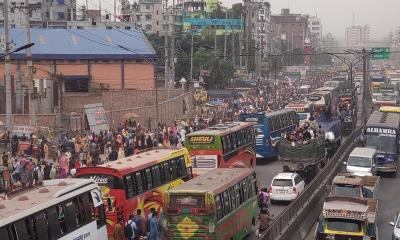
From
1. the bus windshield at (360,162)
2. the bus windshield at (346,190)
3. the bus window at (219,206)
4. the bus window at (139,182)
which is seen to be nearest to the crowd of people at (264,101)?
the bus windshield at (360,162)

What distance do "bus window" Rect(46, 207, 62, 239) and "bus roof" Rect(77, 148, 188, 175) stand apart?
5.13m

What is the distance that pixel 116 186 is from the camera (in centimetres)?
1988

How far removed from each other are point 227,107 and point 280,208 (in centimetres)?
3536

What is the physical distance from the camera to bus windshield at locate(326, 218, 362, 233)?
67.3 feet

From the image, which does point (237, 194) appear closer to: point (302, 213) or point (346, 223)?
point (302, 213)

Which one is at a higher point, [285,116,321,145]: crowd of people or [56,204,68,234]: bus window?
[56,204,68,234]: bus window

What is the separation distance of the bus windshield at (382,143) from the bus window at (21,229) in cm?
2533

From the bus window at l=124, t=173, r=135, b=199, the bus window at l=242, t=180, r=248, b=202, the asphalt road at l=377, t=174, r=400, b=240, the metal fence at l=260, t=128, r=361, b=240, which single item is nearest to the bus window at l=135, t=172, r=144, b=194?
the bus window at l=124, t=173, r=135, b=199

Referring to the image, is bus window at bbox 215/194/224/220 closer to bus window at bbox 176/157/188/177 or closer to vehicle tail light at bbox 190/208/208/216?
vehicle tail light at bbox 190/208/208/216

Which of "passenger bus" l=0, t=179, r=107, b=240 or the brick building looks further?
the brick building

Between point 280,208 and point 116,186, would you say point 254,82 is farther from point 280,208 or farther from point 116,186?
point 116,186

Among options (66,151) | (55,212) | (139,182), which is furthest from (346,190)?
(66,151)

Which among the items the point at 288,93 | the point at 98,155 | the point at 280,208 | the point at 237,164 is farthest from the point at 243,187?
the point at 288,93

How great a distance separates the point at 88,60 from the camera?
6406cm
